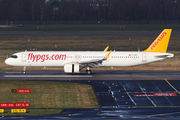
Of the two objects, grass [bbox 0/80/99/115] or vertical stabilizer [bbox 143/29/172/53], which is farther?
vertical stabilizer [bbox 143/29/172/53]

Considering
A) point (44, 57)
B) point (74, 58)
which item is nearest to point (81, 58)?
point (74, 58)

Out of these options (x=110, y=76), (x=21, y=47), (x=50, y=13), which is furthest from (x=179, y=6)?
(x=110, y=76)

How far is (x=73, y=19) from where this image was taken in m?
179

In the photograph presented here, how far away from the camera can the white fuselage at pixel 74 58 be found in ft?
165

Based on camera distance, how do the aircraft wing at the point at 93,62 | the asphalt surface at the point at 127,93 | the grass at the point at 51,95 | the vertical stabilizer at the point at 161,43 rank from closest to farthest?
the asphalt surface at the point at 127,93
the grass at the point at 51,95
the aircraft wing at the point at 93,62
the vertical stabilizer at the point at 161,43

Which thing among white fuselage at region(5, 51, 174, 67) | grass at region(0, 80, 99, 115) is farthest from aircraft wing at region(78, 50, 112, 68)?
grass at region(0, 80, 99, 115)

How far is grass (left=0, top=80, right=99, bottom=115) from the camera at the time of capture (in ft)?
110

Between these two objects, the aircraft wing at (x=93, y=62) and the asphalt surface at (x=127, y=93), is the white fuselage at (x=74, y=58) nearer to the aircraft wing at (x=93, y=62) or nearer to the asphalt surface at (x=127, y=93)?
the aircraft wing at (x=93, y=62)

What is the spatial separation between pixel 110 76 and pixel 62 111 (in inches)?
789

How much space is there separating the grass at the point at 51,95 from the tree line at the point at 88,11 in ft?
457

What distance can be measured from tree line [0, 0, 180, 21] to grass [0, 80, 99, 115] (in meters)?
139

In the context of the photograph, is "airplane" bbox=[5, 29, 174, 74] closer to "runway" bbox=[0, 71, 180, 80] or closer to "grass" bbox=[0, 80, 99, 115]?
"runway" bbox=[0, 71, 180, 80]

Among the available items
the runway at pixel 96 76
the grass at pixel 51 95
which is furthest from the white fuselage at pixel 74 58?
the grass at pixel 51 95

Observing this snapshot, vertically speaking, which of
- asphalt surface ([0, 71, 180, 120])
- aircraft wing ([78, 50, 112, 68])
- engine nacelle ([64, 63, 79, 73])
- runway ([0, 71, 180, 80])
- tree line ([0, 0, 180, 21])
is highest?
tree line ([0, 0, 180, 21])
